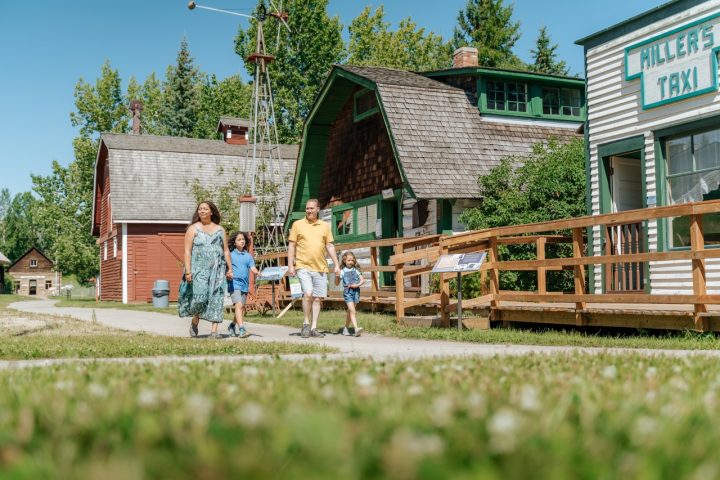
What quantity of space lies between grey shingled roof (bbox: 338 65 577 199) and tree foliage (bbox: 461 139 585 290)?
0.49 meters

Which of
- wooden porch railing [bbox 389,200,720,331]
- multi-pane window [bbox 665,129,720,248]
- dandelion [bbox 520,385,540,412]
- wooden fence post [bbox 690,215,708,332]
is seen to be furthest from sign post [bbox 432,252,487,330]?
dandelion [bbox 520,385,540,412]

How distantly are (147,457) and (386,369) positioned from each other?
314 centimetres

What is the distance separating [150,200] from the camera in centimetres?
3659

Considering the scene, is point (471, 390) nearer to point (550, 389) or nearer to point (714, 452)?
point (550, 389)

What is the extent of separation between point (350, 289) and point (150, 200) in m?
25.2

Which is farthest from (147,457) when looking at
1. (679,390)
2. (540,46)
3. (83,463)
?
(540,46)

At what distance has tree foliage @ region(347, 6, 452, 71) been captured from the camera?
57594mm

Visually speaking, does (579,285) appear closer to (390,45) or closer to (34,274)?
(390,45)

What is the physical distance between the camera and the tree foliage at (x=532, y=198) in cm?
1877

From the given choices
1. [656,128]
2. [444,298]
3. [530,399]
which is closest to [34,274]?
[444,298]

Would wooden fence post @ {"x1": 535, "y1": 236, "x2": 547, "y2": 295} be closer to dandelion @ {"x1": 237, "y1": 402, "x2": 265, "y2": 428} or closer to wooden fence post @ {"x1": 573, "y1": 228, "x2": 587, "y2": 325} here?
wooden fence post @ {"x1": 573, "y1": 228, "x2": 587, "y2": 325}

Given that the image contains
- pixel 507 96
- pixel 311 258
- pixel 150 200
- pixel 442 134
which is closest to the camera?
pixel 311 258

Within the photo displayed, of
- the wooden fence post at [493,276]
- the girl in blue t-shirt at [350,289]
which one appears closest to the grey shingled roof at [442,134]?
the girl in blue t-shirt at [350,289]

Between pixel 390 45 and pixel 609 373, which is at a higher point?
pixel 390 45
